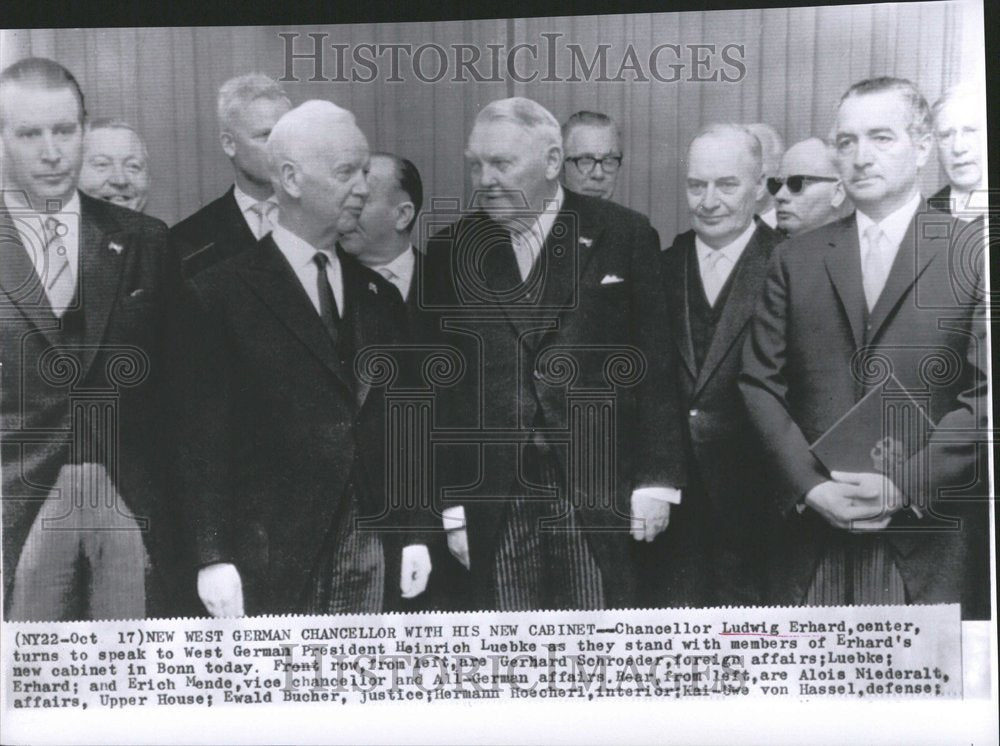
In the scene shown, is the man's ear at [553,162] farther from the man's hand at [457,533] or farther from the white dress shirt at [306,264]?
the man's hand at [457,533]

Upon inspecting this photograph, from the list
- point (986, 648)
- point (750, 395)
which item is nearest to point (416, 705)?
point (750, 395)

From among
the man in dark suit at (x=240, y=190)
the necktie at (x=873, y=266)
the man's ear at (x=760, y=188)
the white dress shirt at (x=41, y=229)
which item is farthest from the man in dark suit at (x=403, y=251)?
the necktie at (x=873, y=266)

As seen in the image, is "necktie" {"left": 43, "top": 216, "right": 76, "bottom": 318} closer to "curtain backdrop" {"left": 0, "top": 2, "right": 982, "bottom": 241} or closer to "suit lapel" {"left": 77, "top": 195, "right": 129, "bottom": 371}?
"suit lapel" {"left": 77, "top": 195, "right": 129, "bottom": 371}

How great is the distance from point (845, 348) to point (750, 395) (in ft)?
1.28

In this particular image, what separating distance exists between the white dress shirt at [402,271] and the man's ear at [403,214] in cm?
8

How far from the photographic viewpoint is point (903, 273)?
6.44 m

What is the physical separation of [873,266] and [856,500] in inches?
34.3

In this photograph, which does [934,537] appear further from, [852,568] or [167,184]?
[167,184]

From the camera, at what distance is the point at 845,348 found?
643 centimetres

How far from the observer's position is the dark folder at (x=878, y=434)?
21.1ft

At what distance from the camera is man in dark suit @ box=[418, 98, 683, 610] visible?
641 centimetres

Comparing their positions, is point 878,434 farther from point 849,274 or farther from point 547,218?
point 547,218

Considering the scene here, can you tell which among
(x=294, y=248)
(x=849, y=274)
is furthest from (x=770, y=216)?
(x=294, y=248)

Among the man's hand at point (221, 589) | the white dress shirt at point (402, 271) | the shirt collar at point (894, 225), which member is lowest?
the man's hand at point (221, 589)
